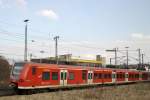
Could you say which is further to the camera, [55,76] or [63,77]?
[63,77]

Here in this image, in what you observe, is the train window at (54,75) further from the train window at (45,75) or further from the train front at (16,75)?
the train front at (16,75)

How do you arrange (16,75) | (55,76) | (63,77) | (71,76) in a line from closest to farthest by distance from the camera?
(16,75), (55,76), (63,77), (71,76)

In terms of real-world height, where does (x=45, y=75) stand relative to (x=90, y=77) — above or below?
above

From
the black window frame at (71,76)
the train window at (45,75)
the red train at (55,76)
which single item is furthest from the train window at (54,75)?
the black window frame at (71,76)

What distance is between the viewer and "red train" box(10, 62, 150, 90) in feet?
89.0

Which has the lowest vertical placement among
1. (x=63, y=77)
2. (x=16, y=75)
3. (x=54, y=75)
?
(x=63, y=77)

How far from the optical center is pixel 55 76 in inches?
1225

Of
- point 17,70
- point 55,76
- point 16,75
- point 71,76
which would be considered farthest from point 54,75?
point 16,75

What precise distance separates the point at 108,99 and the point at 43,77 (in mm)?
8627

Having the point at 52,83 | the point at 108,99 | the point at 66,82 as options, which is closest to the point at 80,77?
the point at 66,82

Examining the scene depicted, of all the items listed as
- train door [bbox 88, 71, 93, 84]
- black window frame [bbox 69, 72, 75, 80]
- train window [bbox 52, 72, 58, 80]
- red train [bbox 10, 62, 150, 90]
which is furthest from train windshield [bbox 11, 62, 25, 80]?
train door [bbox 88, 71, 93, 84]

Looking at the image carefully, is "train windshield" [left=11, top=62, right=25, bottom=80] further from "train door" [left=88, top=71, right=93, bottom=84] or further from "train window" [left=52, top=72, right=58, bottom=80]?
"train door" [left=88, top=71, right=93, bottom=84]

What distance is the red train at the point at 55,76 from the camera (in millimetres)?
27125

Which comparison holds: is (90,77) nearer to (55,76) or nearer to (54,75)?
(55,76)
